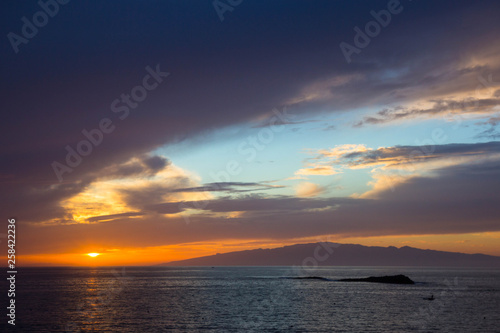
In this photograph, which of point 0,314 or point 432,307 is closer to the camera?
point 0,314

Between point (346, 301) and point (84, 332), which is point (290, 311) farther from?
point (84, 332)

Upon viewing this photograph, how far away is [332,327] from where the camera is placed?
6272 cm

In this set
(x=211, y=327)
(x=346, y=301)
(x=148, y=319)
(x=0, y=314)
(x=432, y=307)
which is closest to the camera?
(x=211, y=327)

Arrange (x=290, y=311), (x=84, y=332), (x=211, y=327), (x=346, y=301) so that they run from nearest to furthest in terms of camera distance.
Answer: (x=84, y=332), (x=211, y=327), (x=290, y=311), (x=346, y=301)

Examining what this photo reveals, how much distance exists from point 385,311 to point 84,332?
50.4 metres

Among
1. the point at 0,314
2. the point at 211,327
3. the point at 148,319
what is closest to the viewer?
the point at 211,327

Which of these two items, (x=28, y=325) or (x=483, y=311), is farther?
(x=483, y=311)

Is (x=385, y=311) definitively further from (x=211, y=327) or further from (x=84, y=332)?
(x=84, y=332)

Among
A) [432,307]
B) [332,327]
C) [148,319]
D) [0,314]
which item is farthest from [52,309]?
[432,307]

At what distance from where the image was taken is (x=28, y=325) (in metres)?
64.6

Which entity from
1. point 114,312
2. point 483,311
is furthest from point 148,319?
point 483,311

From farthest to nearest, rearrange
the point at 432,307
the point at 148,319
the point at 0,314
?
the point at 432,307
the point at 0,314
the point at 148,319

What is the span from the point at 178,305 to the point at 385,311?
135ft

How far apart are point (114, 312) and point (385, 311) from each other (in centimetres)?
4856
